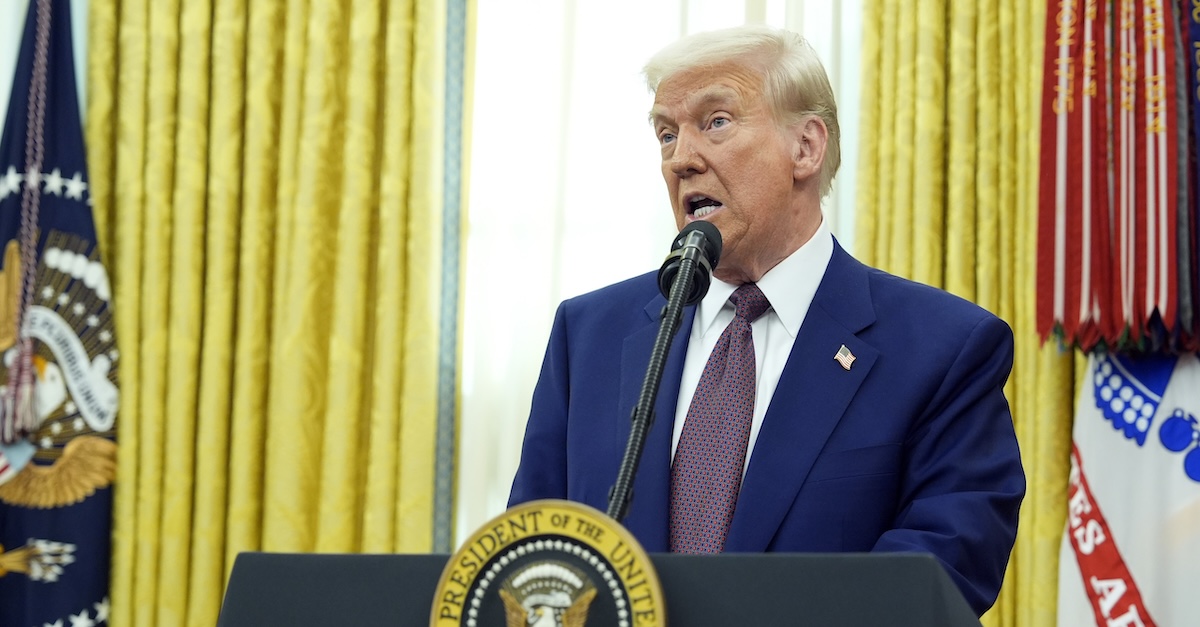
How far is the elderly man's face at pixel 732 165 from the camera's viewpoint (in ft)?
7.08

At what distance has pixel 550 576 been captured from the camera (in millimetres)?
1069

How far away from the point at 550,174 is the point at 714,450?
183 cm

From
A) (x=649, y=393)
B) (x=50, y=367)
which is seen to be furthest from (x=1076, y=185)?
(x=50, y=367)

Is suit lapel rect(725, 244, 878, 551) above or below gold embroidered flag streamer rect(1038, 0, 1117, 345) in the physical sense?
below

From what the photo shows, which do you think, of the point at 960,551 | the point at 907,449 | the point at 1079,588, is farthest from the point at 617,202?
the point at 960,551

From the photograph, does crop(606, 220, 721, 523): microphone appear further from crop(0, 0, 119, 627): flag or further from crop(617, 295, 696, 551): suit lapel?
crop(0, 0, 119, 627): flag

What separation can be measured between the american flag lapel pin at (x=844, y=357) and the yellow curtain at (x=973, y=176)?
1.31 meters

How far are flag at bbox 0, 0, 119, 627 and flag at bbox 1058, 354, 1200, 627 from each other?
2485mm

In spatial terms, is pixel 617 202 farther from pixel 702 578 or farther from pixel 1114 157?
pixel 702 578

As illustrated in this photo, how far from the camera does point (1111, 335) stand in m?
2.84

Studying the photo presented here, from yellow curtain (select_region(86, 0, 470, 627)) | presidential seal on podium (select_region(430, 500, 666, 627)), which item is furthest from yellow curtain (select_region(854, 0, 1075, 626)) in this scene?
presidential seal on podium (select_region(430, 500, 666, 627))

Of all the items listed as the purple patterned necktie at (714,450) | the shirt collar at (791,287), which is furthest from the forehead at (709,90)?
the purple patterned necktie at (714,450)

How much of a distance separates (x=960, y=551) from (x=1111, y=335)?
4.33 feet

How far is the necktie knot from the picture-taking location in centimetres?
212
